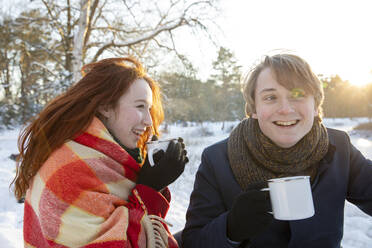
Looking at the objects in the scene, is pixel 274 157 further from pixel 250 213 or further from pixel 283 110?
pixel 250 213

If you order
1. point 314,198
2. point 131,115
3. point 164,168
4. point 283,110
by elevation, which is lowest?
point 314,198

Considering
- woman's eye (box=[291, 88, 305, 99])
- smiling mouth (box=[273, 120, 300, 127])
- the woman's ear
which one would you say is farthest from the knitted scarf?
the woman's ear

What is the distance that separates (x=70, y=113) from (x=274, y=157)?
1240 mm

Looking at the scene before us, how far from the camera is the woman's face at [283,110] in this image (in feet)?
4.54

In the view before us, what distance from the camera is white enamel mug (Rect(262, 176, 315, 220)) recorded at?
3.20 ft

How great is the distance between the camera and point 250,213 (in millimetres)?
1136

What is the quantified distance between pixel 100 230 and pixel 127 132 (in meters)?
0.61

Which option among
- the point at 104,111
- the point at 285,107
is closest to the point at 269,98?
the point at 285,107

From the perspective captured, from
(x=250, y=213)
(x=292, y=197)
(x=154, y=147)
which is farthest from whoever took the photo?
(x=154, y=147)

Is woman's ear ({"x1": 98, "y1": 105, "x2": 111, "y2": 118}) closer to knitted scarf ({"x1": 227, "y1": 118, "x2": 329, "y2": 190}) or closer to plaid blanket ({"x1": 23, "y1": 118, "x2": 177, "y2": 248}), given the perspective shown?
plaid blanket ({"x1": 23, "y1": 118, "x2": 177, "y2": 248})

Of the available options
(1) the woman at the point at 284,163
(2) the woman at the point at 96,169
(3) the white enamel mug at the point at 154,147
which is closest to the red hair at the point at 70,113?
(2) the woman at the point at 96,169

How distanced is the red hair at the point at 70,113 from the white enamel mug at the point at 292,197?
105 cm

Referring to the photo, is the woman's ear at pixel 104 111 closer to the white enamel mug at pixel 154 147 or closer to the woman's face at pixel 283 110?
the white enamel mug at pixel 154 147

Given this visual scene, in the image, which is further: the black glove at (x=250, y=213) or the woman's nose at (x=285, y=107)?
the woman's nose at (x=285, y=107)
